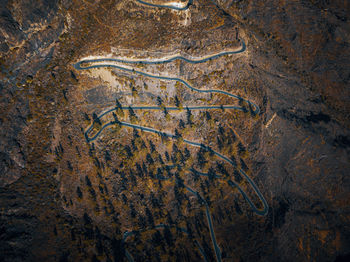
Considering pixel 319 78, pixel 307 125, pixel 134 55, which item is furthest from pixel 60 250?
pixel 319 78

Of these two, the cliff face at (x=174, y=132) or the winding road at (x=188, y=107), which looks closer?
the cliff face at (x=174, y=132)

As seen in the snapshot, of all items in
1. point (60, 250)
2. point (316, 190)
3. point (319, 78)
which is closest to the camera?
point (60, 250)

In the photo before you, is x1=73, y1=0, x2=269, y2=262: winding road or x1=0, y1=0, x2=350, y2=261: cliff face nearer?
x1=0, y1=0, x2=350, y2=261: cliff face

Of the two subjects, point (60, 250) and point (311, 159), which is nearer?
point (60, 250)

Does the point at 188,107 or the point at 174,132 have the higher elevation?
the point at 188,107

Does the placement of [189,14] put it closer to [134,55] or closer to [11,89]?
[134,55]

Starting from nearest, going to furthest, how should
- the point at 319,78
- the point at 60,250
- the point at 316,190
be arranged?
the point at 60,250
the point at 316,190
the point at 319,78

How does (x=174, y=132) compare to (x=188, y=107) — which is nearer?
(x=174, y=132)

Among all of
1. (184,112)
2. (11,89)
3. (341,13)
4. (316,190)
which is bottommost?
(316,190)
